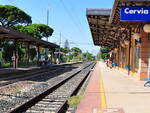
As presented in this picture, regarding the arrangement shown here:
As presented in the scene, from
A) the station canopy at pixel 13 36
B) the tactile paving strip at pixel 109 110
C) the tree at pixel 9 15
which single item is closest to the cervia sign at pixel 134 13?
the tactile paving strip at pixel 109 110

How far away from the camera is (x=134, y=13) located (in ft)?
44.1

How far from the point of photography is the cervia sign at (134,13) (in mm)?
13298

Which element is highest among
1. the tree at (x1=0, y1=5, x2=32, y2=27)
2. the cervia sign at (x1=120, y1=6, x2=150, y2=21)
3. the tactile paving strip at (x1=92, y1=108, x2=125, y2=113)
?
the tree at (x1=0, y1=5, x2=32, y2=27)

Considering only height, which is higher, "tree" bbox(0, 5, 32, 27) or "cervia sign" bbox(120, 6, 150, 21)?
"tree" bbox(0, 5, 32, 27)

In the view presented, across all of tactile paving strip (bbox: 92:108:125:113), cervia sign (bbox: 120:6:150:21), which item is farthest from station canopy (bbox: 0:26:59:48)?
tactile paving strip (bbox: 92:108:125:113)

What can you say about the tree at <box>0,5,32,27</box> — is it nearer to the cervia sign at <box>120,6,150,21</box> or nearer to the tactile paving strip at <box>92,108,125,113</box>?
the cervia sign at <box>120,6,150,21</box>

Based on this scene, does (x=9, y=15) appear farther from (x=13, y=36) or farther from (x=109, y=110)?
(x=109, y=110)

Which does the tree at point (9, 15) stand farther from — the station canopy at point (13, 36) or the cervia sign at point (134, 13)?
the cervia sign at point (134, 13)

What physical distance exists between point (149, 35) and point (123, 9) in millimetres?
3496

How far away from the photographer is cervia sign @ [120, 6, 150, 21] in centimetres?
1330

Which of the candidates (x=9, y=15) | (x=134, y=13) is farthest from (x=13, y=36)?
(x=9, y=15)

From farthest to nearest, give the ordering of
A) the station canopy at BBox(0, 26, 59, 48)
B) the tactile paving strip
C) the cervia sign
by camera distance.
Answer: the station canopy at BBox(0, 26, 59, 48) < the cervia sign < the tactile paving strip

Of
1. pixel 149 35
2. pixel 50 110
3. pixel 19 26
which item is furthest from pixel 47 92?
pixel 19 26

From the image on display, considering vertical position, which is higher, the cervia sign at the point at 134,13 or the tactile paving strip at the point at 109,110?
the cervia sign at the point at 134,13
